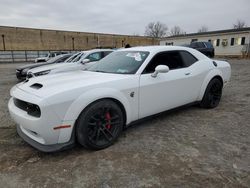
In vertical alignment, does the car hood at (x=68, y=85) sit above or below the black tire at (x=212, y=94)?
→ above

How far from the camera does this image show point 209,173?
240 centimetres

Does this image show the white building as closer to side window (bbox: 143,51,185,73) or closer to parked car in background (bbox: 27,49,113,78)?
parked car in background (bbox: 27,49,113,78)

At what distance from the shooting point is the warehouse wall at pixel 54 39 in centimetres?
3991

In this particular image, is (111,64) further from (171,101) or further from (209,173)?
(209,173)

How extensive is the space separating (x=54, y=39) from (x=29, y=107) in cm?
4599

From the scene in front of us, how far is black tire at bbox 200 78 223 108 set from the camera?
461 cm

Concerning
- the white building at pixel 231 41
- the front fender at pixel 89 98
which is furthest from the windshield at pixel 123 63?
the white building at pixel 231 41

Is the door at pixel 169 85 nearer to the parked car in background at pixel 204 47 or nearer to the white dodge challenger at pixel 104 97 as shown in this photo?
the white dodge challenger at pixel 104 97

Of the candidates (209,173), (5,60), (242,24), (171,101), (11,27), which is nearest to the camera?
(209,173)

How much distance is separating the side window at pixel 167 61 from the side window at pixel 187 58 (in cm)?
9

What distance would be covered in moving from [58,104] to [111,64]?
1.65 metres

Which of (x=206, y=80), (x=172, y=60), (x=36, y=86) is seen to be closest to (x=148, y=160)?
(x=36, y=86)

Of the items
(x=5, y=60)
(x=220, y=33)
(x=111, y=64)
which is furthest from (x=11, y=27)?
(x=111, y=64)

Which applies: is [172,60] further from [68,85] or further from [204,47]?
[204,47]
